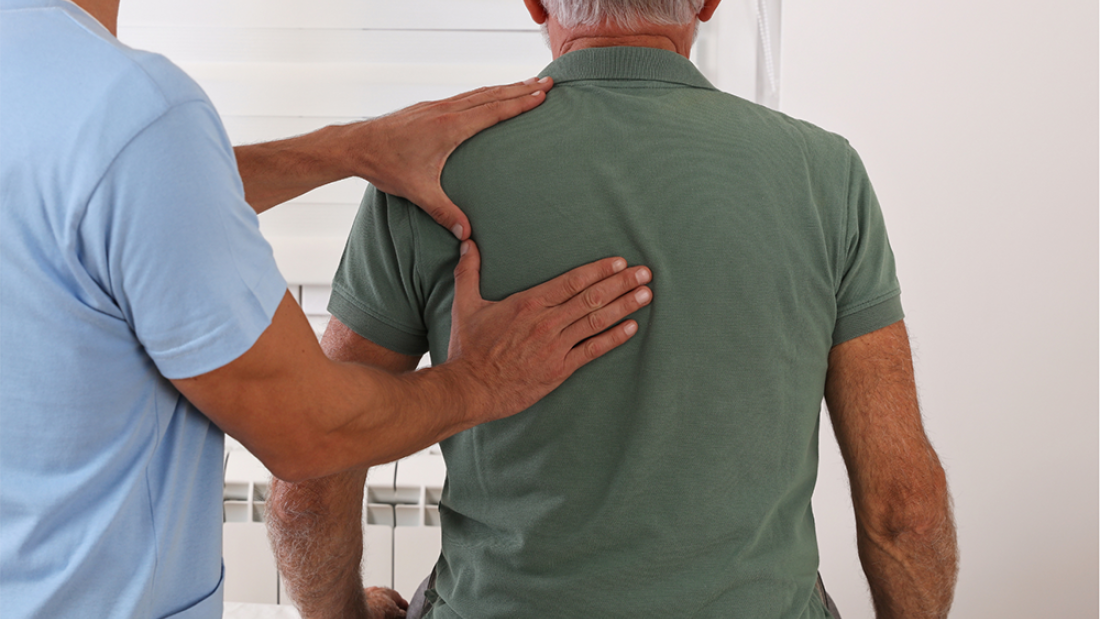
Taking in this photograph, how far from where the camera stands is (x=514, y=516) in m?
0.96

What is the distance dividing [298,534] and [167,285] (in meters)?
0.62

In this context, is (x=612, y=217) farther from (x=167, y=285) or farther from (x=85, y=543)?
(x=85, y=543)

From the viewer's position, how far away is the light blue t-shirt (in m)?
0.63

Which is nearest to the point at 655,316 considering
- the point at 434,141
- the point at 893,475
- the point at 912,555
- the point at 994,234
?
the point at 434,141

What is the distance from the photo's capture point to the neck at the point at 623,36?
3.32 feet

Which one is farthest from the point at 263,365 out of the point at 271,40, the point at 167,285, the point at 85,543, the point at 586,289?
the point at 271,40

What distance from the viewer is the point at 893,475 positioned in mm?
1081

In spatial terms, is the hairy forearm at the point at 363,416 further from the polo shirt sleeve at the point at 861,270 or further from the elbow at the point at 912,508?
the elbow at the point at 912,508

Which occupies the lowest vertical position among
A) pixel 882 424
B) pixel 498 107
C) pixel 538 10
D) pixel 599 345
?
pixel 882 424

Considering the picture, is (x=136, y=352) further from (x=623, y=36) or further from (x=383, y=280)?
(x=623, y=36)

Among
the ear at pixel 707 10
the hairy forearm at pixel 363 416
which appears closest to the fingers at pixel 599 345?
the hairy forearm at pixel 363 416

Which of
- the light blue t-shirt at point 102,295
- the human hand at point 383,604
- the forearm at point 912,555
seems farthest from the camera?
the human hand at point 383,604

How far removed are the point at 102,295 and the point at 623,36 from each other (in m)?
0.65

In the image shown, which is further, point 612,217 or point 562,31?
point 562,31
